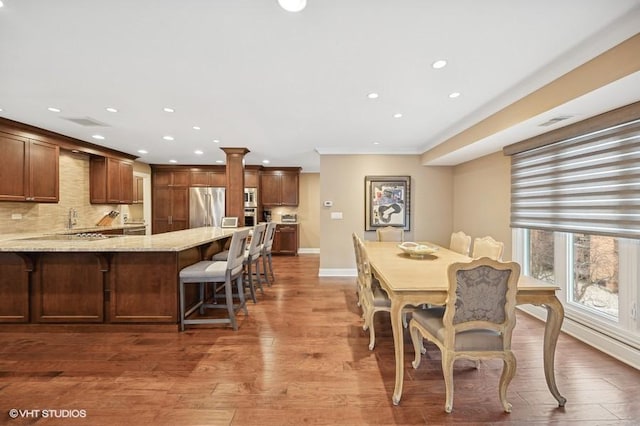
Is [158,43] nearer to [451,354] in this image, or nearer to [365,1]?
[365,1]

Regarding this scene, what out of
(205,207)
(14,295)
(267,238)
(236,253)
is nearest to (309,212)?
(205,207)

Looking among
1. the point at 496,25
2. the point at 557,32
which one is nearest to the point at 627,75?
the point at 557,32

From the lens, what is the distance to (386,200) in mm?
5043

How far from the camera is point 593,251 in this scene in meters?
2.68

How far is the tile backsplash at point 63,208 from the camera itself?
3.93 meters

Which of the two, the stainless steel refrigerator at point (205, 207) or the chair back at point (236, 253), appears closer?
the chair back at point (236, 253)

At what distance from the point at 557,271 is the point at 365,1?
3.31m

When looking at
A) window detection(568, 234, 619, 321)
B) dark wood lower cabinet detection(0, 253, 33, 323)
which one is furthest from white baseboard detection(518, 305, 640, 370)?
dark wood lower cabinet detection(0, 253, 33, 323)

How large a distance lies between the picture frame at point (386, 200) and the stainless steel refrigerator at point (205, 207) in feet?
12.4

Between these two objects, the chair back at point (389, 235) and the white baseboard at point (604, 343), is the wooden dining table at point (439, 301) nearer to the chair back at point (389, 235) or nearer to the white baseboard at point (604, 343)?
the white baseboard at point (604, 343)

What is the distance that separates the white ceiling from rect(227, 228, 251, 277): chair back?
140 centimetres

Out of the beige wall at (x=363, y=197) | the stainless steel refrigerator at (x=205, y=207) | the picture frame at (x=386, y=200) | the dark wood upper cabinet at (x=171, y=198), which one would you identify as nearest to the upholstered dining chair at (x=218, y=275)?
the beige wall at (x=363, y=197)

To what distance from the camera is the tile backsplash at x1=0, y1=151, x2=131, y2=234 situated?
393cm

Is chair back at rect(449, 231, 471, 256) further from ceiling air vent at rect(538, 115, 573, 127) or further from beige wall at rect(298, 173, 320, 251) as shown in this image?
beige wall at rect(298, 173, 320, 251)
